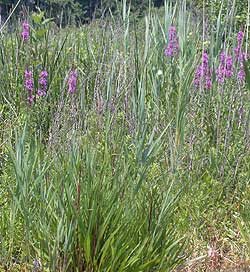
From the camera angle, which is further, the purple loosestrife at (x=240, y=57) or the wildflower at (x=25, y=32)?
the wildflower at (x=25, y=32)

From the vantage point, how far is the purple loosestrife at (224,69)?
9.70 feet

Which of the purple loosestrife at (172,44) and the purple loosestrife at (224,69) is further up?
the purple loosestrife at (172,44)

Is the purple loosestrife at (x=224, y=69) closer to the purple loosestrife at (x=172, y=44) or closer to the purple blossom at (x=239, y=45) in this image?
the purple blossom at (x=239, y=45)

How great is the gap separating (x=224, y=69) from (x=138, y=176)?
1.04 m

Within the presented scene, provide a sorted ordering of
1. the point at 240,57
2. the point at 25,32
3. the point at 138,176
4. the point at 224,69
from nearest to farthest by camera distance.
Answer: the point at 138,176, the point at 224,69, the point at 240,57, the point at 25,32

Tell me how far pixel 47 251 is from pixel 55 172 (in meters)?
0.28

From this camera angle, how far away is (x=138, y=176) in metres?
2.14

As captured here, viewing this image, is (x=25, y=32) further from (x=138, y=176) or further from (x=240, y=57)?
(x=138, y=176)

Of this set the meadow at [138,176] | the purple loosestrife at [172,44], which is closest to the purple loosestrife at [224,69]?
the meadow at [138,176]

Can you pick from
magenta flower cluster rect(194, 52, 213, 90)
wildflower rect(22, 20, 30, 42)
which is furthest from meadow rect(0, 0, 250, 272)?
wildflower rect(22, 20, 30, 42)

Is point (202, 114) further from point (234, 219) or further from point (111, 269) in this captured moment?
point (111, 269)

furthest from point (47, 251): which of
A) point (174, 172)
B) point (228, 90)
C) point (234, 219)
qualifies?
point (228, 90)

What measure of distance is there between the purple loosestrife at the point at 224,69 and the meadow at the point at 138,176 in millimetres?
12

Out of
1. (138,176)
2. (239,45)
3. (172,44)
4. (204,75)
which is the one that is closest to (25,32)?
(172,44)
